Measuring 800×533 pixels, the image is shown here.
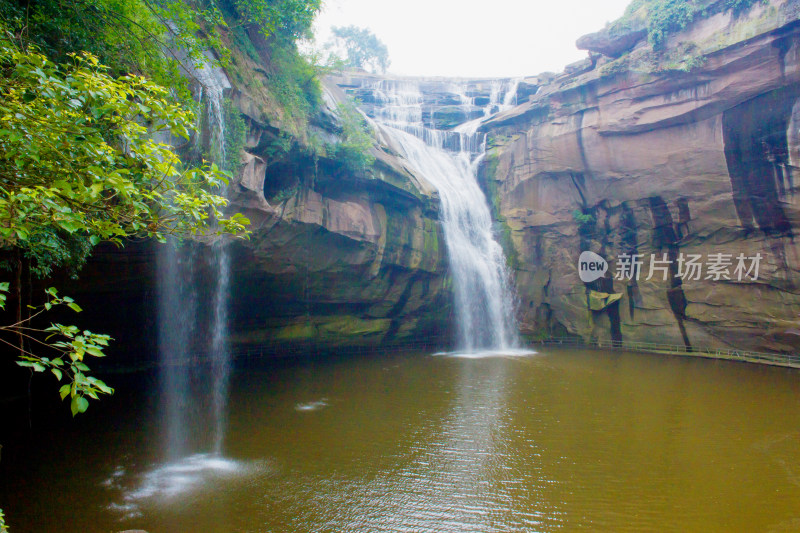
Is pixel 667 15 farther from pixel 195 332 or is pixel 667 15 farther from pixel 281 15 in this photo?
pixel 195 332

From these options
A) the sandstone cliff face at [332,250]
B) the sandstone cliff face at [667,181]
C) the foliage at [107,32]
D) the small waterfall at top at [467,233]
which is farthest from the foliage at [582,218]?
the foliage at [107,32]

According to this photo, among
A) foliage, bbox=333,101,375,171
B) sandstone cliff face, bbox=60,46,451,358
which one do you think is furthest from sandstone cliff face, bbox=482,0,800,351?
foliage, bbox=333,101,375,171

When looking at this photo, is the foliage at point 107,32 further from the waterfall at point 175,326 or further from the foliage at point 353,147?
the foliage at point 353,147

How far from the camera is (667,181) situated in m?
17.6

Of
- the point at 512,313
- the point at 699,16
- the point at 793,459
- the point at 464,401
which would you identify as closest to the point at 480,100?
the point at 699,16

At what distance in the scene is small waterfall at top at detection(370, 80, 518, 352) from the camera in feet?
62.1

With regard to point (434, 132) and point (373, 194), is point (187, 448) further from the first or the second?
point (434, 132)

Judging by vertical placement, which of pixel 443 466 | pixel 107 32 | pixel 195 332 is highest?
pixel 107 32

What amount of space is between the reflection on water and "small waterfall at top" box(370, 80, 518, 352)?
24.9ft

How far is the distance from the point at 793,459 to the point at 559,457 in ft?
12.3

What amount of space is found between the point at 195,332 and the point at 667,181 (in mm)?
18344

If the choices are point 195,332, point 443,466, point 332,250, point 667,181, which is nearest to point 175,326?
point 195,332

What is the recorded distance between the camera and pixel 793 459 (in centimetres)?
702

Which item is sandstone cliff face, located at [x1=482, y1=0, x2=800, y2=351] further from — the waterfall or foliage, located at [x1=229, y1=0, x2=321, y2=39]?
the waterfall
